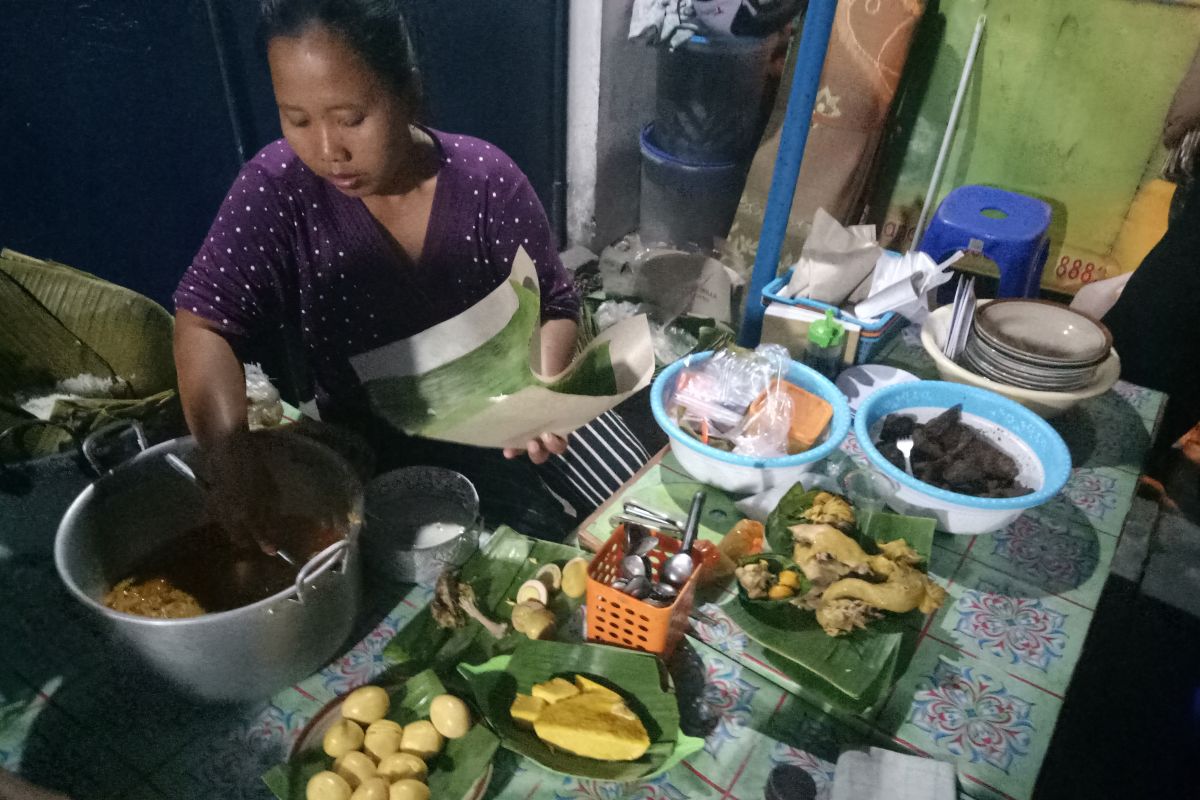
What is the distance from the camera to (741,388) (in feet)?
4.31

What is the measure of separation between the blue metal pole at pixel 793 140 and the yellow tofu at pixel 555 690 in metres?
1.03

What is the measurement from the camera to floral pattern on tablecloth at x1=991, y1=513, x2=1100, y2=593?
1.17 m

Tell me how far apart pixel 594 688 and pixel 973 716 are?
50cm

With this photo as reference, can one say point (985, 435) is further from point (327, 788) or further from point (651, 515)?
point (327, 788)

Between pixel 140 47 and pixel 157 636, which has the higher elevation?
pixel 140 47

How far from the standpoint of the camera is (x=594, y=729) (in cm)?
85

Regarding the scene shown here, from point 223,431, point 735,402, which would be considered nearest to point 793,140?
point 735,402

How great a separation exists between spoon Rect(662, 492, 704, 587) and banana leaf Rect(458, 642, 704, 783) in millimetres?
117

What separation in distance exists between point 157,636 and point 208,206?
1.45m

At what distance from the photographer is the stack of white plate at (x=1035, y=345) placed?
55.4 inches

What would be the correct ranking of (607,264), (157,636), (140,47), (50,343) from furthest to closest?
1. (607,264)
2. (140,47)
3. (50,343)
4. (157,636)

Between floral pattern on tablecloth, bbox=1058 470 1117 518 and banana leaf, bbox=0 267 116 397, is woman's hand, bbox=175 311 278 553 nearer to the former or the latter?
banana leaf, bbox=0 267 116 397

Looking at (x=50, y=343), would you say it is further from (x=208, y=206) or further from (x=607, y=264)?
(x=607, y=264)

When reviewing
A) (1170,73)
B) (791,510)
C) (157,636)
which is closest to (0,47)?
(157,636)
